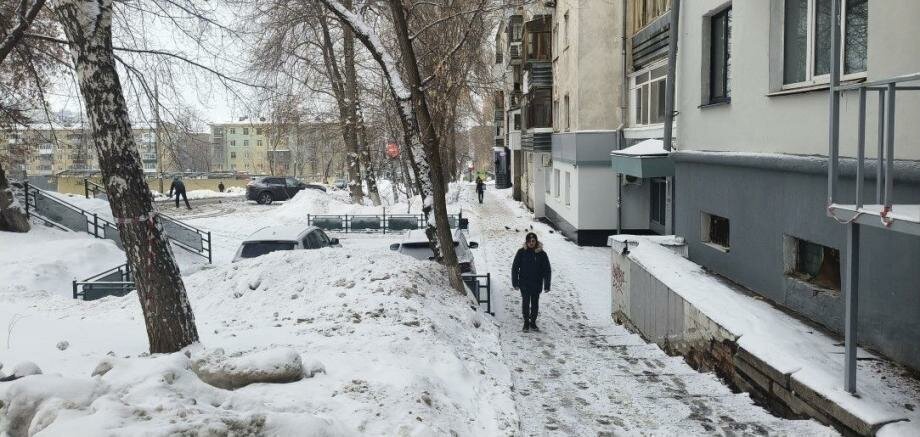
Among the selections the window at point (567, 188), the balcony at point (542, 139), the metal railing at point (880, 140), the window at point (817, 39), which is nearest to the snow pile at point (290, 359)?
the metal railing at point (880, 140)

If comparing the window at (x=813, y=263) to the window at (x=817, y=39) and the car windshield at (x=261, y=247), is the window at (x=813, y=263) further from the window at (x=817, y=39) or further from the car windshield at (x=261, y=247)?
the car windshield at (x=261, y=247)

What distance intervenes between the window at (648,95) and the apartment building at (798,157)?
674 centimetres

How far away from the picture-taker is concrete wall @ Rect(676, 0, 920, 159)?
19.3 feet

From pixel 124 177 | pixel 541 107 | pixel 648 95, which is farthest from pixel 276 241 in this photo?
pixel 541 107

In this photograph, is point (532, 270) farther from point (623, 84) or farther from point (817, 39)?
point (623, 84)

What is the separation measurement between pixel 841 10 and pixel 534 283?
5766mm

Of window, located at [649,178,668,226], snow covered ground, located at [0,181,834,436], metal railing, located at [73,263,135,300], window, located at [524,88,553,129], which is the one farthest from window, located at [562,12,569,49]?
metal railing, located at [73,263,135,300]

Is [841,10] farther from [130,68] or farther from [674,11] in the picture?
[130,68]

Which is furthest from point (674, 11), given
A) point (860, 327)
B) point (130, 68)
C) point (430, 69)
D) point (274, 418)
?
point (274, 418)

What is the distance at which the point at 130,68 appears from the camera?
10609mm

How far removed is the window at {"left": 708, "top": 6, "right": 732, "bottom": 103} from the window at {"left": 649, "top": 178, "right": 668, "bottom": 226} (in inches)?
362

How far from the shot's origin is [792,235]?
7.72 meters

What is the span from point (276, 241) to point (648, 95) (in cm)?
1042

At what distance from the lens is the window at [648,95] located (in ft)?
61.3
